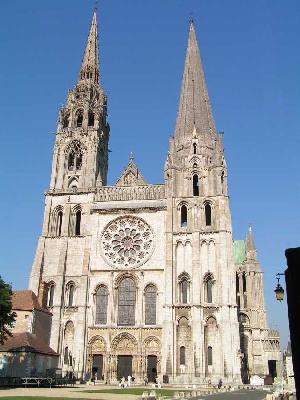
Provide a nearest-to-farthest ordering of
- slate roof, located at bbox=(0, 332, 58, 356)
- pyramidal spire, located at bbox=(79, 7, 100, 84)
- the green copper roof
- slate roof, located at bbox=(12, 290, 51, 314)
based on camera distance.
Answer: slate roof, located at bbox=(0, 332, 58, 356), slate roof, located at bbox=(12, 290, 51, 314), pyramidal spire, located at bbox=(79, 7, 100, 84), the green copper roof

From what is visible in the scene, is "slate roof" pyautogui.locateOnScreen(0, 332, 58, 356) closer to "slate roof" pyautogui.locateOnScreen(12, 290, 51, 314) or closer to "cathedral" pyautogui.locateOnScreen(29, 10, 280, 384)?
"slate roof" pyautogui.locateOnScreen(12, 290, 51, 314)

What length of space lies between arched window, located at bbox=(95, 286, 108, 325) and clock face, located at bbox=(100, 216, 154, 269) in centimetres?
277

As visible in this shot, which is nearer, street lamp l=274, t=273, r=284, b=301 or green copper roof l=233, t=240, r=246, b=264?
street lamp l=274, t=273, r=284, b=301

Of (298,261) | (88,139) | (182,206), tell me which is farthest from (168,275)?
(298,261)

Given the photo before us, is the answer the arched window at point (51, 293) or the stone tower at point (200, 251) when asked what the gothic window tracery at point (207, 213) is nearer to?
the stone tower at point (200, 251)

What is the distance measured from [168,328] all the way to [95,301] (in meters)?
8.20

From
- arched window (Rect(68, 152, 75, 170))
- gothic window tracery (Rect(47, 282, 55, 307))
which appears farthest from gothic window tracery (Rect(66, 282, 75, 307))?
arched window (Rect(68, 152, 75, 170))

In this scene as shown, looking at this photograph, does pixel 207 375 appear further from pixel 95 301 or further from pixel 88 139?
pixel 88 139

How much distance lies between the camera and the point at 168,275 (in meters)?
44.0

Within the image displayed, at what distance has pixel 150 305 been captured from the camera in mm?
44562

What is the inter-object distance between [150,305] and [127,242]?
6933 millimetres

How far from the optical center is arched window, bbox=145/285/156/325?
144ft

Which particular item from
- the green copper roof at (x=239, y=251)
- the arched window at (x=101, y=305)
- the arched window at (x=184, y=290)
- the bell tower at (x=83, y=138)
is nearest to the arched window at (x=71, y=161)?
the bell tower at (x=83, y=138)

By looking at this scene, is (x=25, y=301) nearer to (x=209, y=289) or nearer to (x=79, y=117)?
(x=209, y=289)
